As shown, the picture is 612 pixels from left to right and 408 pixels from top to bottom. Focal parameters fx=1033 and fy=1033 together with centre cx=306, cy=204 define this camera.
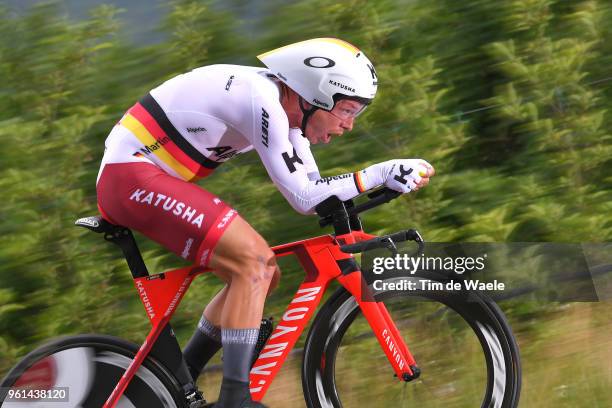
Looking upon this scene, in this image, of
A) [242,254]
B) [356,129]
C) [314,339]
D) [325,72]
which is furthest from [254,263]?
[356,129]

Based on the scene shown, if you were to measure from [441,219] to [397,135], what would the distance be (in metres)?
0.60

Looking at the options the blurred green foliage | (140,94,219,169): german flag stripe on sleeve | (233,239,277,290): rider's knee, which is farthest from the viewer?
the blurred green foliage

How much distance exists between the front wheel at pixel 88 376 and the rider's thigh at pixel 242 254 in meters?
0.59

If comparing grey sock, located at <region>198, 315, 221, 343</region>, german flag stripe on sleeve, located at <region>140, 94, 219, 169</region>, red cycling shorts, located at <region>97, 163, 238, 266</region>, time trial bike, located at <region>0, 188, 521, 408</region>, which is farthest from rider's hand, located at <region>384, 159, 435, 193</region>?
grey sock, located at <region>198, 315, 221, 343</region>

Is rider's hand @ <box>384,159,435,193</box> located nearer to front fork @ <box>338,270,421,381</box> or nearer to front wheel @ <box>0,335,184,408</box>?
front fork @ <box>338,270,421,381</box>

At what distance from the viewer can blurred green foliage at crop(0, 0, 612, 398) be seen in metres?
6.08

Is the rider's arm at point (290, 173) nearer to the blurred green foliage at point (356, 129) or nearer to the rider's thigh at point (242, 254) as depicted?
the rider's thigh at point (242, 254)

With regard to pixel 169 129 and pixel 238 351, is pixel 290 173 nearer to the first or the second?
pixel 169 129

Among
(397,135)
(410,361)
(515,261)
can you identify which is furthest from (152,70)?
(410,361)

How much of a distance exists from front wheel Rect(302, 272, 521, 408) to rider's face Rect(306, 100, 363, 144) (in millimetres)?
661

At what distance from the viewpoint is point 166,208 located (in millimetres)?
4078

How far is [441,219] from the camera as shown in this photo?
646 cm

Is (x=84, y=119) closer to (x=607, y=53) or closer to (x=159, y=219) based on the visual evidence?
(x=159, y=219)

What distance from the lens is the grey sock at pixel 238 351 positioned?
4078 mm
